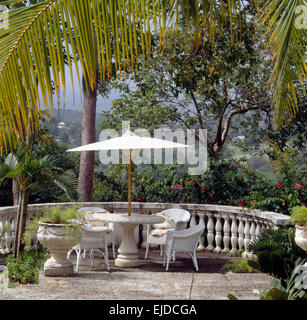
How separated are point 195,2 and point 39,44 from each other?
0.88 metres

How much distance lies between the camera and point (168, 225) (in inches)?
351

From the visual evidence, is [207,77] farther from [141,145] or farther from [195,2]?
[195,2]

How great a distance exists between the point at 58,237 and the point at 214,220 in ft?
17.0

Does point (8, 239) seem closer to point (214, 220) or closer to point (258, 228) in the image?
point (258, 228)

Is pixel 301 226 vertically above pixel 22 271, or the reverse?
pixel 301 226

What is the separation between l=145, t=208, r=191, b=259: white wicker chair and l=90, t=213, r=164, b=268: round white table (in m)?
0.50

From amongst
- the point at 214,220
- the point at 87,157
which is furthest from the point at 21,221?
the point at 214,220

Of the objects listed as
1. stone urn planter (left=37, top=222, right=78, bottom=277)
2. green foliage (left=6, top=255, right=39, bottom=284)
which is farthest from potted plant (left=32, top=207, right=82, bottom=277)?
green foliage (left=6, top=255, right=39, bottom=284)

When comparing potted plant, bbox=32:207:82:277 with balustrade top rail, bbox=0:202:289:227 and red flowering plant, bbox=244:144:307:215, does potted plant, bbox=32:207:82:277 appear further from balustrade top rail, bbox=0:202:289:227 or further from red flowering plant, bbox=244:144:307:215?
red flowering plant, bbox=244:144:307:215

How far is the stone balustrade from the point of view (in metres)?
8.06

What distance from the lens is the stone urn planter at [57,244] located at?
620 cm

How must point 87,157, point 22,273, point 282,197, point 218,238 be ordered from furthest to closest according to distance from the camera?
point 87,157 < point 218,238 < point 282,197 < point 22,273
